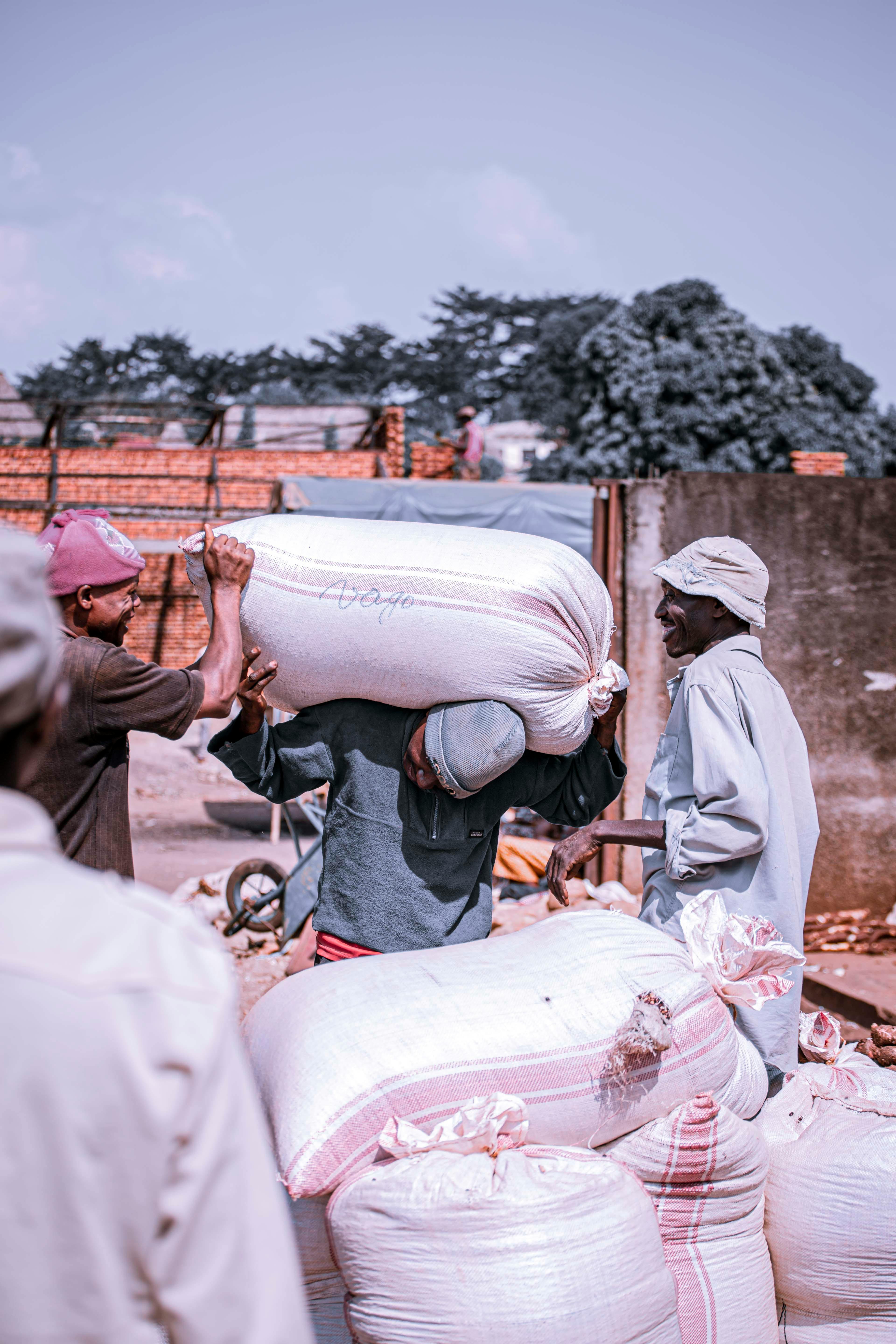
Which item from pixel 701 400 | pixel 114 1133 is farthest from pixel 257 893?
pixel 701 400

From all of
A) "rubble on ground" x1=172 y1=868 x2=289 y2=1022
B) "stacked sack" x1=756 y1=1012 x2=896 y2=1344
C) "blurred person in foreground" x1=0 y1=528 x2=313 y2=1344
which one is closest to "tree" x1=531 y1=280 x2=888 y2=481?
"rubble on ground" x1=172 y1=868 x2=289 y2=1022

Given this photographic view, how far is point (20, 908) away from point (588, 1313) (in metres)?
1.37

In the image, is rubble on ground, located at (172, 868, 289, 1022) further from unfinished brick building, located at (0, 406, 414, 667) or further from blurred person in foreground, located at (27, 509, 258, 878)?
unfinished brick building, located at (0, 406, 414, 667)

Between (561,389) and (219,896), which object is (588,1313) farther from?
(561,389)

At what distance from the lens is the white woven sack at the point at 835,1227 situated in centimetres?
212

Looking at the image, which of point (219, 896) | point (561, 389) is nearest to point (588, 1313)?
point (219, 896)

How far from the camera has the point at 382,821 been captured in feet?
7.89

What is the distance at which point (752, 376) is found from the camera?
24.8 meters

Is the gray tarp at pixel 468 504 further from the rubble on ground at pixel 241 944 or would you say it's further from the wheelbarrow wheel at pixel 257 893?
the wheelbarrow wheel at pixel 257 893

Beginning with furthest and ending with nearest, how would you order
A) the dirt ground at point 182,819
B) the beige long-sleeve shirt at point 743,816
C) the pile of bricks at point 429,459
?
the pile of bricks at point 429,459 → the dirt ground at point 182,819 → the beige long-sleeve shirt at point 743,816

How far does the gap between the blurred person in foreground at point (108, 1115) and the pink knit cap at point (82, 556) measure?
146 cm

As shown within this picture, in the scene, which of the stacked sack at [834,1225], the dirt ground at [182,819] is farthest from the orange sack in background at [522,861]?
the stacked sack at [834,1225]

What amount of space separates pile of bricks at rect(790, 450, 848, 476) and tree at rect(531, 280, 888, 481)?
15338 mm

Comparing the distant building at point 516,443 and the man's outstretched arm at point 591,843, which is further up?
the distant building at point 516,443
